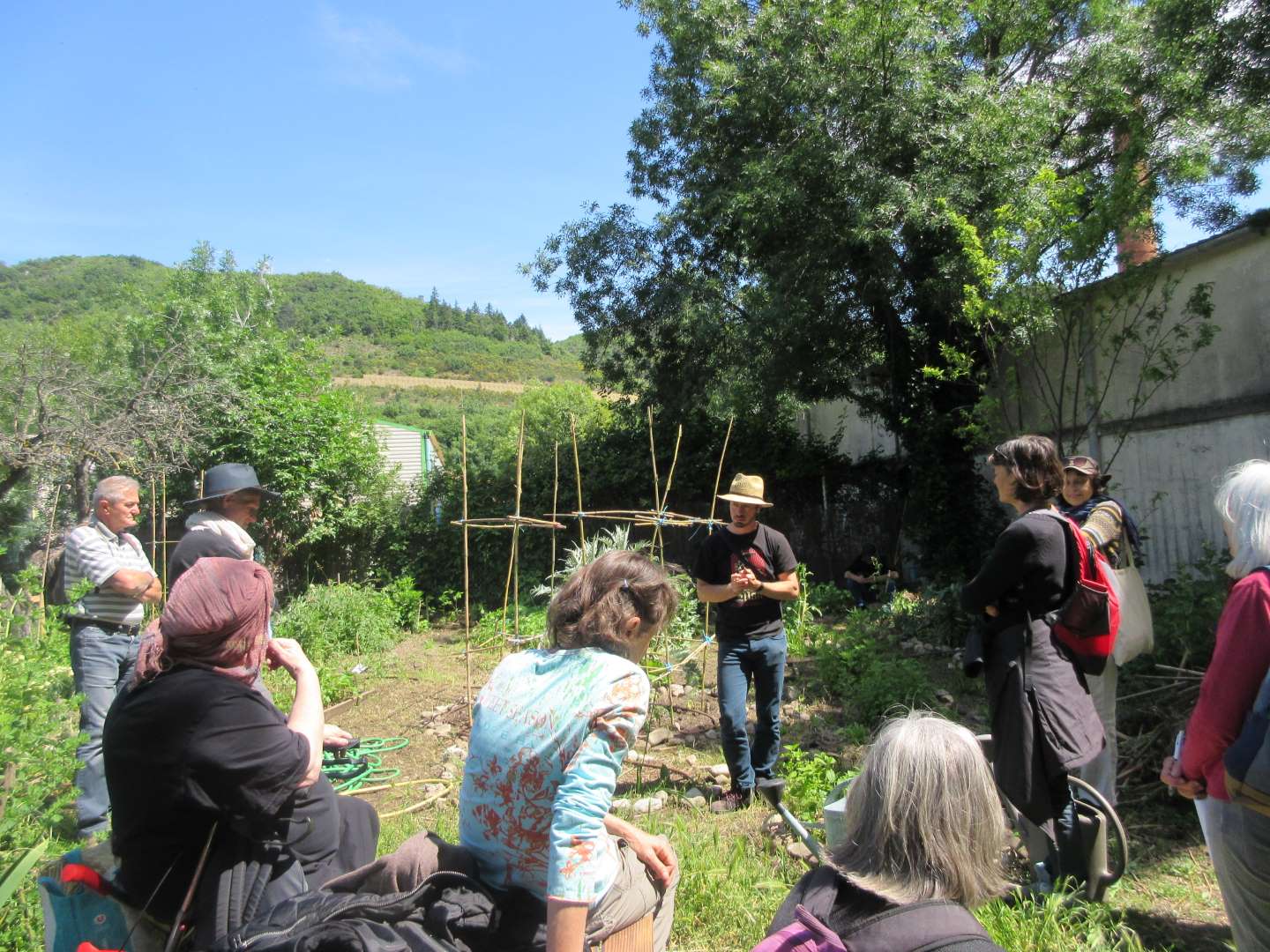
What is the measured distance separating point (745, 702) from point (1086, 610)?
1.80m

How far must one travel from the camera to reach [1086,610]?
2.75 metres

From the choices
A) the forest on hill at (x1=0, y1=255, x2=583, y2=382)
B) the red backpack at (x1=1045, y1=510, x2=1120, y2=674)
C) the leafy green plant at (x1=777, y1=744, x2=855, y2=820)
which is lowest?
the leafy green plant at (x1=777, y1=744, x2=855, y2=820)

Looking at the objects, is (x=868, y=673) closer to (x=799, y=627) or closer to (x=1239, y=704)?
(x=799, y=627)

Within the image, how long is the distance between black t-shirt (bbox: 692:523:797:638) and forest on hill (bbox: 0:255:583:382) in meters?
56.9

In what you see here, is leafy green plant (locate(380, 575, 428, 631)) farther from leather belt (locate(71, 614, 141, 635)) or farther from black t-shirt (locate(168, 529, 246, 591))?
black t-shirt (locate(168, 529, 246, 591))

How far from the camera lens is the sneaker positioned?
4.09 metres

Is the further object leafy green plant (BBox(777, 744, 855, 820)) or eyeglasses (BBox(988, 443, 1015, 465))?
leafy green plant (BBox(777, 744, 855, 820))

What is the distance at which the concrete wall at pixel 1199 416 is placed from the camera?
24.2 ft

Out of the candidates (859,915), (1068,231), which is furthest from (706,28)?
(859,915)

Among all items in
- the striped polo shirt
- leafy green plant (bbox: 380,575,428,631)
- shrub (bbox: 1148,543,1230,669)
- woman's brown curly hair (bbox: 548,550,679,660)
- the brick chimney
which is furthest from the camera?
leafy green plant (bbox: 380,575,428,631)

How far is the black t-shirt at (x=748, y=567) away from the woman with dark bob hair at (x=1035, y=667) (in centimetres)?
138

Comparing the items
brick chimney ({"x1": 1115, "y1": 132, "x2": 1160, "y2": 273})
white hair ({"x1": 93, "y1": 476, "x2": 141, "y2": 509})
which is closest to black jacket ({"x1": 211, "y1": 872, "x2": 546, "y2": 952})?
white hair ({"x1": 93, "y1": 476, "x2": 141, "y2": 509})

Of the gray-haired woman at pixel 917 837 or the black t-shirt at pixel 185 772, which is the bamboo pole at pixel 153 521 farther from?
the gray-haired woman at pixel 917 837

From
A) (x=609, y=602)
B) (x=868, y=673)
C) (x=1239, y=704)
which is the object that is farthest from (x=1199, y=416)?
(x=609, y=602)
